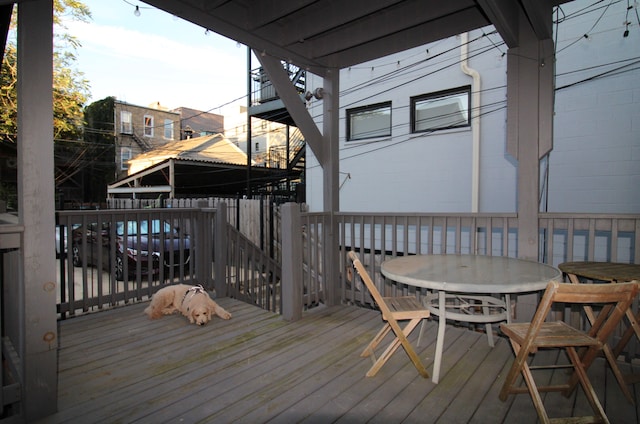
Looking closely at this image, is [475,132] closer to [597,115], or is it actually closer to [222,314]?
[597,115]

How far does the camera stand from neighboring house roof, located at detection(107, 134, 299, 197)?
1359 centimetres

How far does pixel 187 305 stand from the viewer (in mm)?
3477

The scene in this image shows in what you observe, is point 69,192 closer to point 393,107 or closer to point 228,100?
point 228,100

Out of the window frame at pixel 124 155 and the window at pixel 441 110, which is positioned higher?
the window frame at pixel 124 155

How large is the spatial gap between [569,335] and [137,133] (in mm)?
30214

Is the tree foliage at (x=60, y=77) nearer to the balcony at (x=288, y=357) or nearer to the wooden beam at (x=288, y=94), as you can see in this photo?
the wooden beam at (x=288, y=94)

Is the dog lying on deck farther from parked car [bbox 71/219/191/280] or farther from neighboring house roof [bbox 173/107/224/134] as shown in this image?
neighboring house roof [bbox 173/107/224/134]

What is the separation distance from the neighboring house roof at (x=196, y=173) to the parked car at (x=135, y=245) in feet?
14.2

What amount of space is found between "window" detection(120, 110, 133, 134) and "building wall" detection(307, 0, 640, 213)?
22.8 meters

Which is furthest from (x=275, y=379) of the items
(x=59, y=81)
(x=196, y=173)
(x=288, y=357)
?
(x=196, y=173)

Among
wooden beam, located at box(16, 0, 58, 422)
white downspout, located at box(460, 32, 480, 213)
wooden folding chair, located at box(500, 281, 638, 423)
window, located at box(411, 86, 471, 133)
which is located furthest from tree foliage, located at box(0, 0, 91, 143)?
wooden folding chair, located at box(500, 281, 638, 423)

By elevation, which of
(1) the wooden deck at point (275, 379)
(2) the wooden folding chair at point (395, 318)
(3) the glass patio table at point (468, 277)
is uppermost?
(3) the glass patio table at point (468, 277)

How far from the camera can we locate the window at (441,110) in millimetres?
6645

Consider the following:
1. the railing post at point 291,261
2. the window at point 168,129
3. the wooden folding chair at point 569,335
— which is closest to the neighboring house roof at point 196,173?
the window at point 168,129
